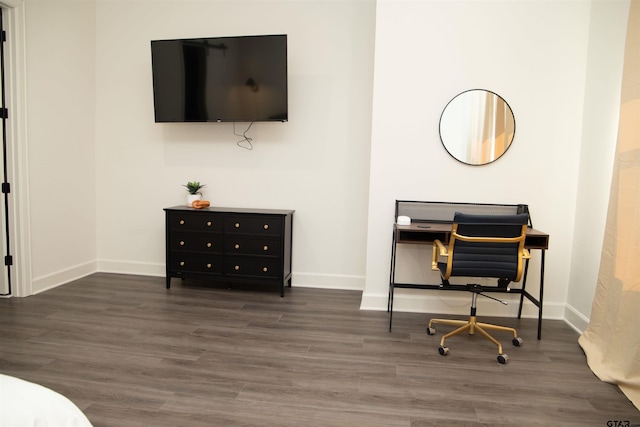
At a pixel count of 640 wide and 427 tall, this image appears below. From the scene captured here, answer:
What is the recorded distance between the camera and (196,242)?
4035 millimetres

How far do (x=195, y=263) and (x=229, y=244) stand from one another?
41cm

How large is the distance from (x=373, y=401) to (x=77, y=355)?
6.08 feet

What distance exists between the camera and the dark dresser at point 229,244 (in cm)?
390

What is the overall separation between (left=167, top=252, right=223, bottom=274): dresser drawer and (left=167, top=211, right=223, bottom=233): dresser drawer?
0.84 ft

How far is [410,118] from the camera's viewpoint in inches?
138

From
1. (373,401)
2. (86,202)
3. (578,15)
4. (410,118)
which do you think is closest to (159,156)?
(86,202)

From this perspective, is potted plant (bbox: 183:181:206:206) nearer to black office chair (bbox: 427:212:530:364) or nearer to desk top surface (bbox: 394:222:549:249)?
desk top surface (bbox: 394:222:549:249)

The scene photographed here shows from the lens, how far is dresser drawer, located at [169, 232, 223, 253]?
157 inches

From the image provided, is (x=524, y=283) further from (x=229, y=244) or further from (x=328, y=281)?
(x=229, y=244)

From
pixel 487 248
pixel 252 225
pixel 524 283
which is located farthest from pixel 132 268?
pixel 524 283

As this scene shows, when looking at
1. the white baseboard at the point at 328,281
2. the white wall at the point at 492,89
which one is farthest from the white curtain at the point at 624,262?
the white baseboard at the point at 328,281

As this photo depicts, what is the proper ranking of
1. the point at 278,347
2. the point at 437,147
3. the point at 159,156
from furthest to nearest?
1. the point at 159,156
2. the point at 437,147
3. the point at 278,347

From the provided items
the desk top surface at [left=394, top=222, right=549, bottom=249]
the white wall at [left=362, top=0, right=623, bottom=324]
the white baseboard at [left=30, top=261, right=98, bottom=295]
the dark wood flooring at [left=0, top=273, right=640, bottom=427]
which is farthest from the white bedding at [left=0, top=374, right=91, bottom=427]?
the white baseboard at [left=30, top=261, right=98, bottom=295]

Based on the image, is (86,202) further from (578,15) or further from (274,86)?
(578,15)
